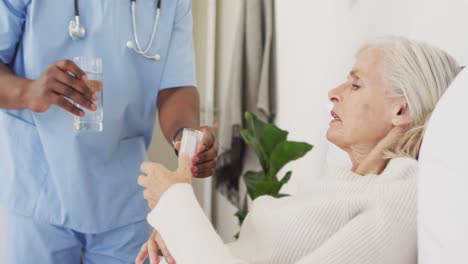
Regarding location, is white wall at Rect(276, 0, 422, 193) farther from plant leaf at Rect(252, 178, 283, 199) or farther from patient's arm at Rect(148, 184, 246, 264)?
patient's arm at Rect(148, 184, 246, 264)

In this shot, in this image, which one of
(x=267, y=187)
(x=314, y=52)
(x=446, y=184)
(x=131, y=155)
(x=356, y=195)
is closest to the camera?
(x=446, y=184)

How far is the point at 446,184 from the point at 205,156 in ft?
1.85

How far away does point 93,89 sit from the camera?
3.63 ft

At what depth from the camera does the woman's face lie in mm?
1077

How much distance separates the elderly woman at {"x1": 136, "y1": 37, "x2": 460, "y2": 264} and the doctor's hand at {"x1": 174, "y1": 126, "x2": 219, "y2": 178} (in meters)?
0.13

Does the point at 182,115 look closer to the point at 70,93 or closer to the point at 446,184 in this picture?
the point at 70,93

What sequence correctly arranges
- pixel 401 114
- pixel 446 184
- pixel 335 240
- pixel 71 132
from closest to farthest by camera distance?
pixel 446 184 → pixel 335 240 → pixel 401 114 → pixel 71 132

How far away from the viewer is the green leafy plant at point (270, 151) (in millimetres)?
1485

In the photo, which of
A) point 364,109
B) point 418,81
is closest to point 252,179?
point 364,109

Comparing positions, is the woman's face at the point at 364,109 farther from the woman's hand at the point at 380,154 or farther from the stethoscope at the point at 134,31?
the stethoscope at the point at 134,31

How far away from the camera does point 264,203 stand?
115 centimetres

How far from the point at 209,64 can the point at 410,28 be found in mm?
1379

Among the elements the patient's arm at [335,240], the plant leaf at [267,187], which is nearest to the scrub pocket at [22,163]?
the patient's arm at [335,240]

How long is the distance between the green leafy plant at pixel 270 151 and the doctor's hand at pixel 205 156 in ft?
1.14
